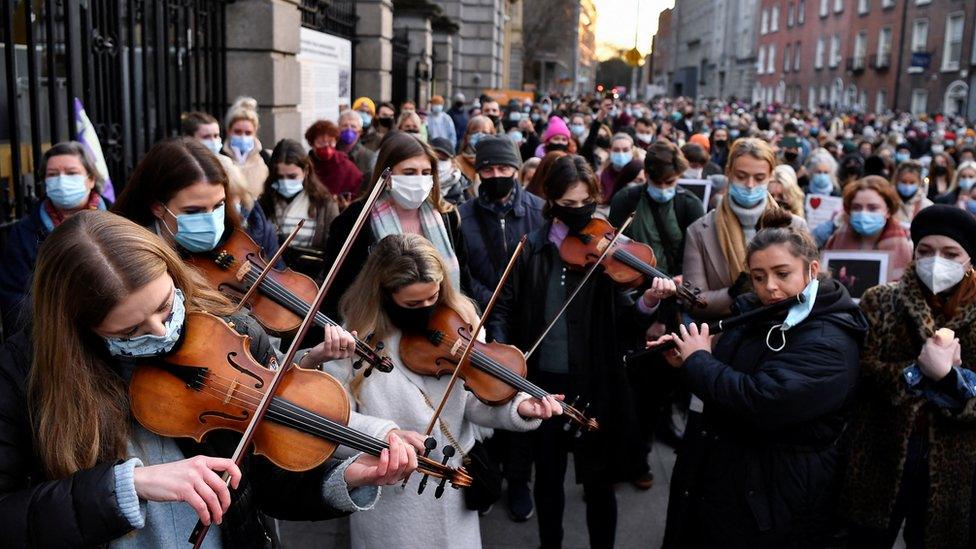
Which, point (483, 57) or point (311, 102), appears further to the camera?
point (483, 57)

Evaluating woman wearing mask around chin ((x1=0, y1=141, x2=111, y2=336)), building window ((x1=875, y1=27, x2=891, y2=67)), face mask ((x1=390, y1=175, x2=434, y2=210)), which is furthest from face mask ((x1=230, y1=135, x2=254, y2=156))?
building window ((x1=875, y1=27, x2=891, y2=67))

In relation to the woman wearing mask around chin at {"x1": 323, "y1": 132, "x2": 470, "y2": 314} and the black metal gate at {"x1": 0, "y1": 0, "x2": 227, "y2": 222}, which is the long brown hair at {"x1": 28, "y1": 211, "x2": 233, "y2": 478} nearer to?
the woman wearing mask around chin at {"x1": 323, "y1": 132, "x2": 470, "y2": 314}

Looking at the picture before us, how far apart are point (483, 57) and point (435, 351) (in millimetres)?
22557

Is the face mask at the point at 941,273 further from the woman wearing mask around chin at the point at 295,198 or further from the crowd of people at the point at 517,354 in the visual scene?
the woman wearing mask around chin at the point at 295,198

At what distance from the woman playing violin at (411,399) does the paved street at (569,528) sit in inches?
50.3

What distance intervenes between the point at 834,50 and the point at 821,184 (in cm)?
4756

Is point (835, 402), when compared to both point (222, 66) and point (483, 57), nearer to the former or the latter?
point (222, 66)

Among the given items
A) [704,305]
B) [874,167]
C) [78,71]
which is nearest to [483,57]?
[874,167]

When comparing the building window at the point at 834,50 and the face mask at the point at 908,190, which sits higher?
the building window at the point at 834,50

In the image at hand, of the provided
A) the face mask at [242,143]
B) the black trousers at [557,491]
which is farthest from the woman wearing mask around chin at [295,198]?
the black trousers at [557,491]

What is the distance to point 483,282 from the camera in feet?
14.4

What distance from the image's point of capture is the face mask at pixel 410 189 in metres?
4.00

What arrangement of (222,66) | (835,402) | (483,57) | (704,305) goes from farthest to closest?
1. (483,57)
2. (222,66)
3. (704,305)
4. (835,402)

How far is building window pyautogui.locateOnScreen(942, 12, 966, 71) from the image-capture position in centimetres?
3519
